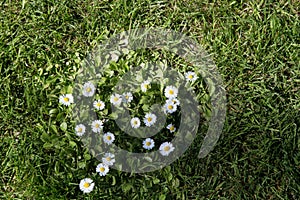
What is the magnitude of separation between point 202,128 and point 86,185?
→ 0.68 m

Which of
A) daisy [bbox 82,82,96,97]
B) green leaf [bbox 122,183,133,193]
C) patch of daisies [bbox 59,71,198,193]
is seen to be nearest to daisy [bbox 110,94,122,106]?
patch of daisies [bbox 59,71,198,193]

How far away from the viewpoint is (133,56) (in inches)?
119

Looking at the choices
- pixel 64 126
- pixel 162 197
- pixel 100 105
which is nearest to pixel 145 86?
pixel 100 105

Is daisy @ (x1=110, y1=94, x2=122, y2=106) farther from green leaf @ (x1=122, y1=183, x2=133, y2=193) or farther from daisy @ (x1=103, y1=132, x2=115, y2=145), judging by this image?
green leaf @ (x1=122, y1=183, x2=133, y2=193)

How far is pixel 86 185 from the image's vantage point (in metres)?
2.71

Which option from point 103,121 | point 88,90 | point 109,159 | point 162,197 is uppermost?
point 88,90

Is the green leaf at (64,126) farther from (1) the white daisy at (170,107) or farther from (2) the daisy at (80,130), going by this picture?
(1) the white daisy at (170,107)

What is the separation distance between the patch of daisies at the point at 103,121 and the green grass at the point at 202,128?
0.05 meters

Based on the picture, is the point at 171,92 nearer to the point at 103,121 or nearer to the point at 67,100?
the point at 103,121

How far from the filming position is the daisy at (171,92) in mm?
2852

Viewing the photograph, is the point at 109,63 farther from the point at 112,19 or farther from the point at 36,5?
the point at 36,5

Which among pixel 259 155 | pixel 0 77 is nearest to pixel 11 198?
pixel 0 77

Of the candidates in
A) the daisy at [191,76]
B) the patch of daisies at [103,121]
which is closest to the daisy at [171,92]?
the patch of daisies at [103,121]

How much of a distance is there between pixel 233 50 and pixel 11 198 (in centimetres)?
146
